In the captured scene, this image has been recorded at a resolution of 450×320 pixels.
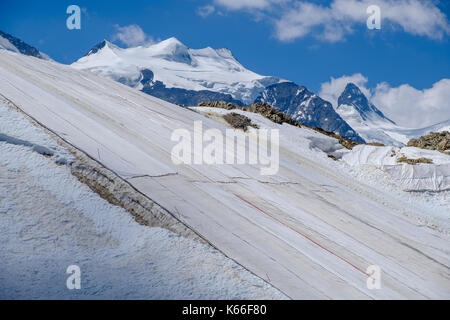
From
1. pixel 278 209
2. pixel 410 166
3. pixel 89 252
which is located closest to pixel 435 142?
pixel 410 166

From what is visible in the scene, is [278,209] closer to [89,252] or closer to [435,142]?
[89,252]

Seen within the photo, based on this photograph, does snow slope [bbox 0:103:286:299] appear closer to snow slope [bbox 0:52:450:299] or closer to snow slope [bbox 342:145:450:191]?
snow slope [bbox 0:52:450:299]

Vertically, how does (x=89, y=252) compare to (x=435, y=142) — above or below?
below

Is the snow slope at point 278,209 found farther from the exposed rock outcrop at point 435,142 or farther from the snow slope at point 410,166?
the exposed rock outcrop at point 435,142

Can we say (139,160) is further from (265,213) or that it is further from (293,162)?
(293,162)

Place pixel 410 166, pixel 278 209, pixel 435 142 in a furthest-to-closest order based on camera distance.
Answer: pixel 435 142, pixel 410 166, pixel 278 209

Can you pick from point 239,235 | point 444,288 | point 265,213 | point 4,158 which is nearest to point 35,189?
point 4,158
